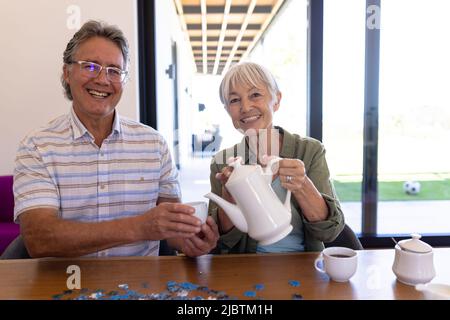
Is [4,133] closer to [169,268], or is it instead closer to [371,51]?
[169,268]

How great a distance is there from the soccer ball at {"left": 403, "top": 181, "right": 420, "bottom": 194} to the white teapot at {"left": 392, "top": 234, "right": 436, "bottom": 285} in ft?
10.9

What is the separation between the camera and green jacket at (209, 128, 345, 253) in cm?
122

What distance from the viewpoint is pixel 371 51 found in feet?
9.64

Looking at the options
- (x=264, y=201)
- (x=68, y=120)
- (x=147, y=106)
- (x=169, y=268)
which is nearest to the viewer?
(x=264, y=201)

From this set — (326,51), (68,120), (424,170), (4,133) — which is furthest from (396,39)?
(4,133)

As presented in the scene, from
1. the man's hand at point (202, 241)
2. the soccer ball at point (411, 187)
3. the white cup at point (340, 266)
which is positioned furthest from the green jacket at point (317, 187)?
the soccer ball at point (411, 187)

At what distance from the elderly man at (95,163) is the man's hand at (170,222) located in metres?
0.11

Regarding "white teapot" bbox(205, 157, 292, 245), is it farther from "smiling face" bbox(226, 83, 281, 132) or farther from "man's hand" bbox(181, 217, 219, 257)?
"smiling face" bbox(226, 83, 281, 132)

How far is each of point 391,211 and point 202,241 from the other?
3308 mm

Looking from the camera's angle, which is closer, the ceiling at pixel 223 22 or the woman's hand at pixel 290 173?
the woman's hand at pixel 290 173

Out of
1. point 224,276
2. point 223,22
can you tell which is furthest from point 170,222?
point 223,22

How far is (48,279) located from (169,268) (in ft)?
1.02

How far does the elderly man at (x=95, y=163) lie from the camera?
1210 mm

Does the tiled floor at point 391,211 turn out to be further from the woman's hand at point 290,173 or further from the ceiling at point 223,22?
the woman's hand at point 290,173
